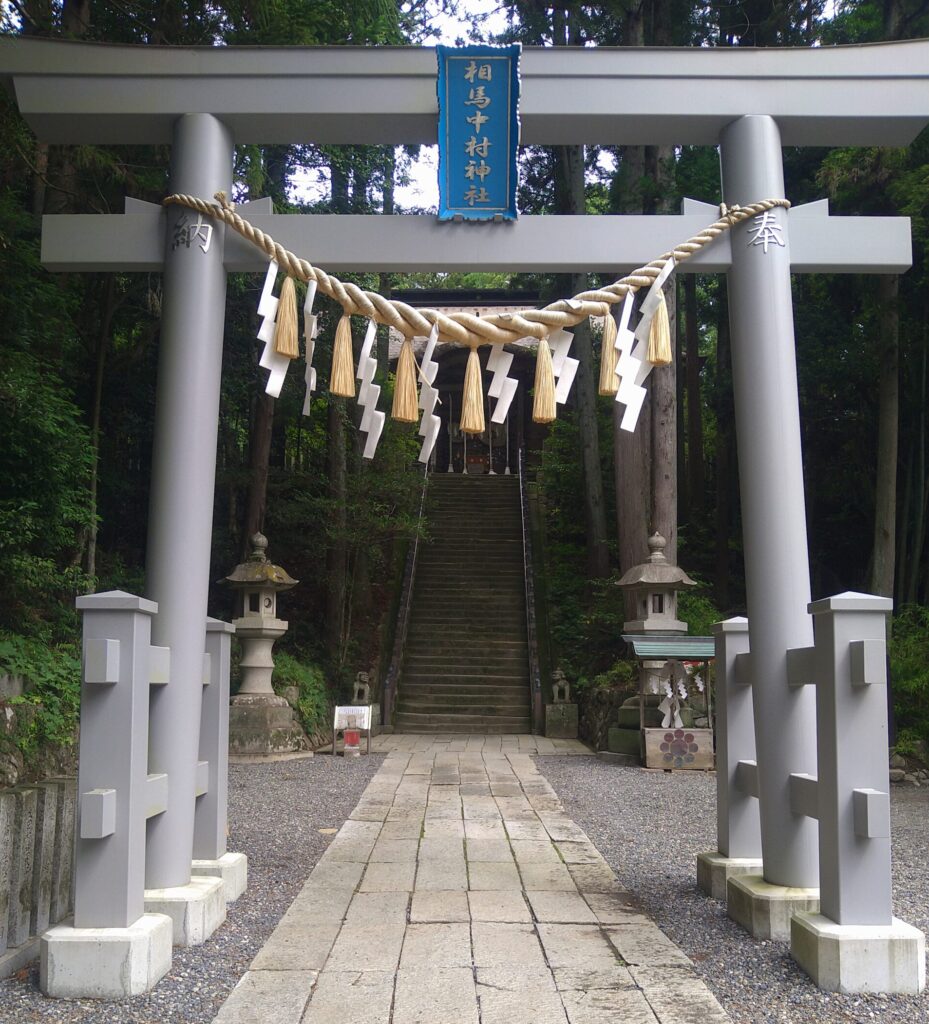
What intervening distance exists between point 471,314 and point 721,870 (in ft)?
8.59

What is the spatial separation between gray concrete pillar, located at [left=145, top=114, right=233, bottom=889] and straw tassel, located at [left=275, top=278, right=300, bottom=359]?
12.3 inches

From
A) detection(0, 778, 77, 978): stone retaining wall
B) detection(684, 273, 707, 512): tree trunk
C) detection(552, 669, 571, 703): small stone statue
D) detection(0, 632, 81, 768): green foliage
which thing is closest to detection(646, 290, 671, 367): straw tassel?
detection(0, 778, 77, 978): stone retaining wall

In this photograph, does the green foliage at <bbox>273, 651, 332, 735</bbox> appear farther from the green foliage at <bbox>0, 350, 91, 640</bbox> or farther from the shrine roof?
the shrine roof

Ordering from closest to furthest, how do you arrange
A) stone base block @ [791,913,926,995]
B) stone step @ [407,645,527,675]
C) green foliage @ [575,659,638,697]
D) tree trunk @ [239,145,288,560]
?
1. stone base block @ [791,913,926,995]
2. green foliage @ [575,659,638,697]
3. tree trunk @ [239,145,288,560]
4. stone step @ [407,645,527,675]

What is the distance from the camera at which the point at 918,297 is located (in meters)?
11.4

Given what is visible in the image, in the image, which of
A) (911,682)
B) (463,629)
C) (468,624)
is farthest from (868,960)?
(468,624)

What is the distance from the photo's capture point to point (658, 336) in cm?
388

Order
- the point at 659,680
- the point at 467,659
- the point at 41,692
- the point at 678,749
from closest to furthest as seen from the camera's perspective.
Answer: the point at 41,692 < the point at 678,749 < the point at 659,680 < the point at 467,659

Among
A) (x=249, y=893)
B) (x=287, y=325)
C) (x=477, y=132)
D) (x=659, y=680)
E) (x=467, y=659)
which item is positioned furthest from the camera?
(x=467, y=659)

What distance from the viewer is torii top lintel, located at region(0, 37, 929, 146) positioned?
3.98 m

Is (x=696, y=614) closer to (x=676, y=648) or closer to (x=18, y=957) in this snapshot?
(x=676, y=648)

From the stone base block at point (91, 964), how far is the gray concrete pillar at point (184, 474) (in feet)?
2.05

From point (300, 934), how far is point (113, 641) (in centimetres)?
139

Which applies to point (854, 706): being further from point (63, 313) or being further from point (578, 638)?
point (578, 638)
